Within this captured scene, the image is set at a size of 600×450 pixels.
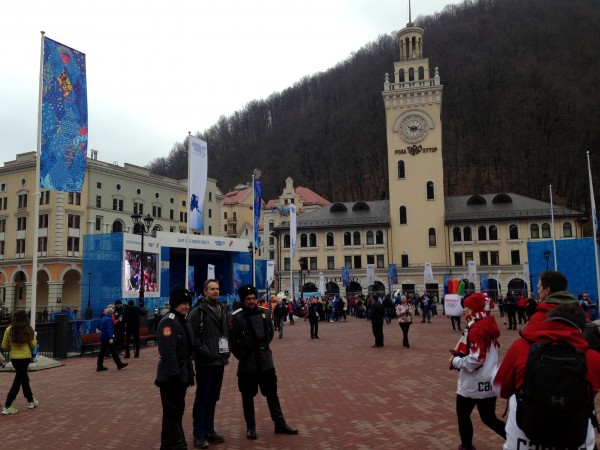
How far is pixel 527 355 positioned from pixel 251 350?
420cm

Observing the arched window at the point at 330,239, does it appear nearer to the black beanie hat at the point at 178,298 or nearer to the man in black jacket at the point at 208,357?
the man in black jacket at the point at 208,357

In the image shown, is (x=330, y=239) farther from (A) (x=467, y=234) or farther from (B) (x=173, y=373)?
(B) (x=173, y=373)

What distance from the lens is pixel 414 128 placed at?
6131cm

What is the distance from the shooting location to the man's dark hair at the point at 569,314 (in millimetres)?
3482

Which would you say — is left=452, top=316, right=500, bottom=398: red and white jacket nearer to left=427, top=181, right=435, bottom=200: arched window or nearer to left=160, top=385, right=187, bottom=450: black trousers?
left=160, top=385, right=187, bottom=450: black trousers

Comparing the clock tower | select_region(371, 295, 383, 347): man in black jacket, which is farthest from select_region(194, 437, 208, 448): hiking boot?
the clock tower

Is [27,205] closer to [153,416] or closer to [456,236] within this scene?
[456,236]

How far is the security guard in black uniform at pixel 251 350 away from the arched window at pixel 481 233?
5533 centimetres

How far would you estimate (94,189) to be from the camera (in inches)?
2151

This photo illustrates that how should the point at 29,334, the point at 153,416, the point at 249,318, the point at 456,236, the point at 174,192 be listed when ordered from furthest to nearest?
1. the point at 174,192
2. the point at 456,236
3. the point at 29,334
4. the point at 153,416
5. the point at 249,318

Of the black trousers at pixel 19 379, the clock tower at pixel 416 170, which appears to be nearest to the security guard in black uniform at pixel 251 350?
the black trousers at pixel 19 379

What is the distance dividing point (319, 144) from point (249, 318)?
121 metres

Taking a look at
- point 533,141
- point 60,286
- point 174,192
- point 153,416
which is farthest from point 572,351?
point 533,141

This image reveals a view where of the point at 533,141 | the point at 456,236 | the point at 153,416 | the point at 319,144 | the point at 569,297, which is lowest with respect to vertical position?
the point at 153,416
